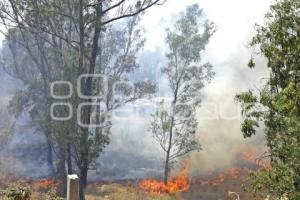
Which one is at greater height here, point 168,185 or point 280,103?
point 280,103

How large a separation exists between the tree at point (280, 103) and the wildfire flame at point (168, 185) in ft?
55.0

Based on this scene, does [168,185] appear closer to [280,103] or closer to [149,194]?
[149,194]

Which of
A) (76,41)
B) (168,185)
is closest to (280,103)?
(76,41)

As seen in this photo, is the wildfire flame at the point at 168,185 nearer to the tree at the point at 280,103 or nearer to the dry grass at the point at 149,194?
the dry grass at the point at 149,194

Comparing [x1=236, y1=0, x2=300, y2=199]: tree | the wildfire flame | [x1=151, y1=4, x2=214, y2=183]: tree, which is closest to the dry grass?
the wildfire flame

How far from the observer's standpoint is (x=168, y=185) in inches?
1142

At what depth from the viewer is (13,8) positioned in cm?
2350

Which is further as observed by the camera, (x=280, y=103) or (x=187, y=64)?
(x=187, y=64)

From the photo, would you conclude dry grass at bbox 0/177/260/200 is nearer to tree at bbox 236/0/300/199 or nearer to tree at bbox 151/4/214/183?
tree at bbox 151/4/214/183

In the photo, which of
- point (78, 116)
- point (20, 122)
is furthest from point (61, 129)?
point (20, 122)

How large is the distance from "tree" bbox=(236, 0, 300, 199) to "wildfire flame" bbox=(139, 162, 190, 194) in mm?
16770

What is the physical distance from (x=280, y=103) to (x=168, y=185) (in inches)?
782

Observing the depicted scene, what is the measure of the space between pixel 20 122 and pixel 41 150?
11.0 meters

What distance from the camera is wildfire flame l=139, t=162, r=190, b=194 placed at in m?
28.0
